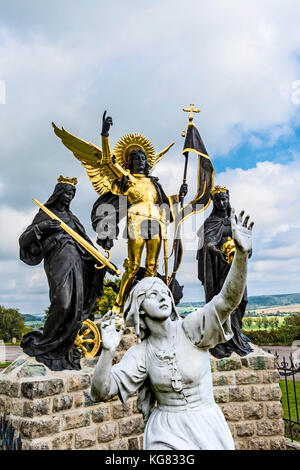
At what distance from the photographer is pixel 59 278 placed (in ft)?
17.2

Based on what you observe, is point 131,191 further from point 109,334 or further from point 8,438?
point 109,334

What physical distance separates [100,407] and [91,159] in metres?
3.83

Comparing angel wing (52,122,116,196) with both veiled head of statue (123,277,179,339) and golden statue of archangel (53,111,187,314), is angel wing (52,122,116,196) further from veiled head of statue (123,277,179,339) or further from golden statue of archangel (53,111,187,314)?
veiled head of statue (123,277,179,339)

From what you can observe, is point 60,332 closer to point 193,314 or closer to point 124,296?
point 124,296

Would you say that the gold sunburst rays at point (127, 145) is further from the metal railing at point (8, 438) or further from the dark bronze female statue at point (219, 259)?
the metal railing at point (8, 438)

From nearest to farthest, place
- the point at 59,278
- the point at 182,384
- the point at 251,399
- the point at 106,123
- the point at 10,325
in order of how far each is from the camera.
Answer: the point at 182,384
the point at 59,278
the point at 106,123
the point at 251,399
the point at 10,325

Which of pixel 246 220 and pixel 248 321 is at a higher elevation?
pixel 246 220

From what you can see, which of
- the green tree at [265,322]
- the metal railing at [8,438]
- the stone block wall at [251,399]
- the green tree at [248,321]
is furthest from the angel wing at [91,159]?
the green tree at [265,322]

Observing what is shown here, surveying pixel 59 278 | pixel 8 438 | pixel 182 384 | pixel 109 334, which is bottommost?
pixel 8 438

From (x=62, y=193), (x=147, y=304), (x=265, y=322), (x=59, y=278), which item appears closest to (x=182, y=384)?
(x=147, y=304)

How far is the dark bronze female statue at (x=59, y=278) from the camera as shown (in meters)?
5.14

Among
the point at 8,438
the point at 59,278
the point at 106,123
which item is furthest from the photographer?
Result: the point at 106,123

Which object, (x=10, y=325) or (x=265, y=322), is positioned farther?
(x=10, y=325)

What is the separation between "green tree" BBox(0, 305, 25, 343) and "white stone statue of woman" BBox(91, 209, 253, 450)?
2405 centimetres
